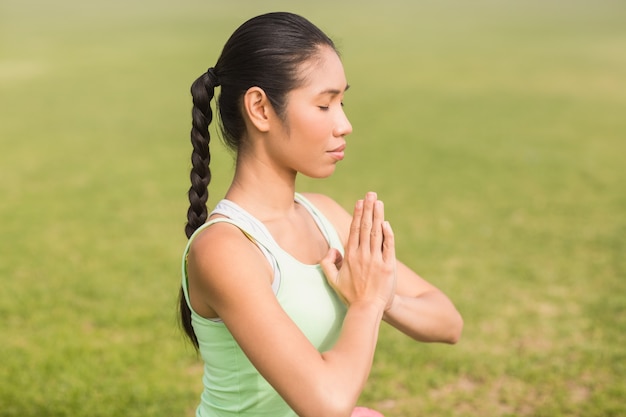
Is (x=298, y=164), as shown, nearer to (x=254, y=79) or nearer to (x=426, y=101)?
(x=254, y=79)

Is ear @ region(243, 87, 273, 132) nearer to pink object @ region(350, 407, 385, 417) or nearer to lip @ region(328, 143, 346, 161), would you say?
lip @ region(328, 143, 346, 161)

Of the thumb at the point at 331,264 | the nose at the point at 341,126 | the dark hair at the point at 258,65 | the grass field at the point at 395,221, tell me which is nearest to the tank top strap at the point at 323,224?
the thumb at the point at 331,264

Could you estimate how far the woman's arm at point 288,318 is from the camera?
221 centimetres

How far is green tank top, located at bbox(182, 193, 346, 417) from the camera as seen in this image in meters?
2.54

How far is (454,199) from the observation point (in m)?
11.1

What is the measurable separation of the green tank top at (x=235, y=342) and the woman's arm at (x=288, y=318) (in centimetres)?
7

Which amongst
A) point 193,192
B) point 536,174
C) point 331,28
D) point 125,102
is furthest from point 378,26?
point 193,192

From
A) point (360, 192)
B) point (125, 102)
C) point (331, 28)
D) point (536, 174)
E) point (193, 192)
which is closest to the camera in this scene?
point (193, 192)

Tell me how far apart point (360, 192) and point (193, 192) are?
8754 millimetres

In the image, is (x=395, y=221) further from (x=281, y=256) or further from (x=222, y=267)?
(x=222, y=267)

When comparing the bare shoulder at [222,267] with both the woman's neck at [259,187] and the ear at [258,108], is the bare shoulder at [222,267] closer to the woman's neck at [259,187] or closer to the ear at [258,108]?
the woman's neck at [259,187]

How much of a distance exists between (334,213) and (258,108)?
0.66 meters

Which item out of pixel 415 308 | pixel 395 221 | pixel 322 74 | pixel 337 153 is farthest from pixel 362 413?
pixel 395 221

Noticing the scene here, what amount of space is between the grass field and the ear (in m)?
Answer: 0.63
